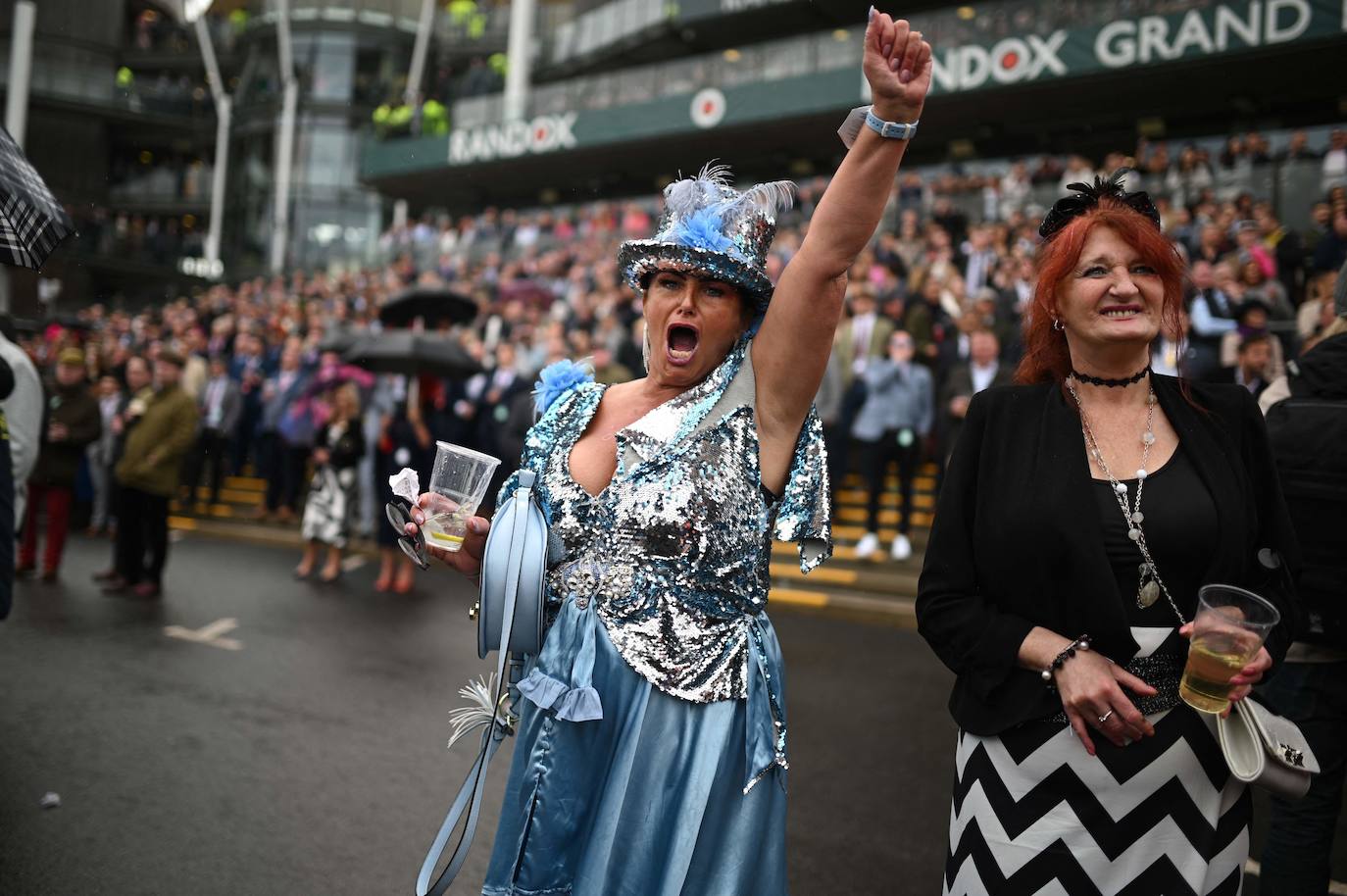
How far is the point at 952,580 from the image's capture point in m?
2.26

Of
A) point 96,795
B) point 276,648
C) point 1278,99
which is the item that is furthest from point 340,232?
point 96,795

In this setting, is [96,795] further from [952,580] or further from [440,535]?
[952,580]

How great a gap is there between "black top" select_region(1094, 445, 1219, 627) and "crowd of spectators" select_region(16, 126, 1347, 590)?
4343 millimetres

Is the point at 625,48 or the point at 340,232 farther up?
the point at 625,48

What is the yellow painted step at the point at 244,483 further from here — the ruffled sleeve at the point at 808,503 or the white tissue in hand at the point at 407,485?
the ruffled sleeve at the point at 808,503

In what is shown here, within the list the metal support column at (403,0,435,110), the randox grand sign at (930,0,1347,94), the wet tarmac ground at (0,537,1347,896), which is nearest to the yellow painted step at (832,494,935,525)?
the wet tarmac ground at (0,537,1347,896)

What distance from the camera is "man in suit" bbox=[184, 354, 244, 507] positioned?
A: 1398cm

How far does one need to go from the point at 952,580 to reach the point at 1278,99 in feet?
60.3

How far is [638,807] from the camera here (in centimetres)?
219

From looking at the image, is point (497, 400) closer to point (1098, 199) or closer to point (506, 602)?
point (506, 602)

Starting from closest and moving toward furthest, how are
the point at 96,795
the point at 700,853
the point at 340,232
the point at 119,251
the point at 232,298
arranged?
the point at 700,853, the point at 96,795, the point at 232,298, the point at 119,251, the point at 340,232

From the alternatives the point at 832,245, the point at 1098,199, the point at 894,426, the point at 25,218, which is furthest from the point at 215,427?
the point at 1098,199

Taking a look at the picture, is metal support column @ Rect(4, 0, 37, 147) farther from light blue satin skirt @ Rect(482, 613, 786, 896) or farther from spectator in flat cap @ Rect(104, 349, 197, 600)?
light blue satin skirt @ Rect(482, 613, 786, 896)

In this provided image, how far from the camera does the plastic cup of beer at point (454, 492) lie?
2285mm
